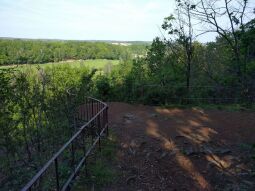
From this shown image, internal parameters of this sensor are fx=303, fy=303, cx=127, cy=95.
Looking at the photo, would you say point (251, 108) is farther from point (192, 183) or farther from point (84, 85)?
point (192, 183)

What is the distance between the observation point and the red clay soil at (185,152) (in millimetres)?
5500

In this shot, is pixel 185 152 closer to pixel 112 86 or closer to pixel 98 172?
pixel 98 172

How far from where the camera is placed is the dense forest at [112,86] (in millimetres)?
5551

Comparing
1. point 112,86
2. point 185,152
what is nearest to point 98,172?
point 185,152

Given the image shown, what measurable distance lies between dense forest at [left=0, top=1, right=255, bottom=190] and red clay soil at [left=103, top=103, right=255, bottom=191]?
1600 mm

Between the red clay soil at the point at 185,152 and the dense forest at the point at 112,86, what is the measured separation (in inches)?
63.0

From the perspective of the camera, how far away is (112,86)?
55.7 ft

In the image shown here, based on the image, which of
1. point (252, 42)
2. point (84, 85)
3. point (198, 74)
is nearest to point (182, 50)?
point (198, 74)

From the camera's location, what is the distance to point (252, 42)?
14984mm

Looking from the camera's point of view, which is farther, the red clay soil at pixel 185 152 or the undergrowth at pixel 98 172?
the red clay soil at pixel 185 152

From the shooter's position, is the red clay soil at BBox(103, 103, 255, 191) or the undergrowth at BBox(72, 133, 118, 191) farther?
the red clay soil at BBox(103, 103, 255, 191)

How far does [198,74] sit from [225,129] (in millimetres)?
11359

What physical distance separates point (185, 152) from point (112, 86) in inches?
419

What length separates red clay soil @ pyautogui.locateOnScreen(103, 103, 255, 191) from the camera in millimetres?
5500
